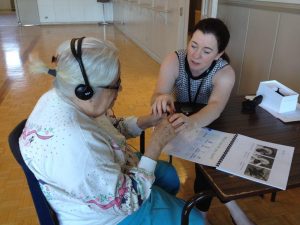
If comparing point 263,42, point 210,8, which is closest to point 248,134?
point 263,42

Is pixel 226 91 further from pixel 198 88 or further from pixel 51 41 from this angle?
pixel 51 41

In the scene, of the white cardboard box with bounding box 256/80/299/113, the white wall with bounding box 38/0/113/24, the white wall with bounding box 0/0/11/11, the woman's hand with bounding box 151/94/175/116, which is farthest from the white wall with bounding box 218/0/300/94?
the white wall with bounding box 0/0/11/11

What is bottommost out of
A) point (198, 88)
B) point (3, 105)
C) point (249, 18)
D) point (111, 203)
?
point (3, 105)

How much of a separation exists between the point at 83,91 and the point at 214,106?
25.8 inches

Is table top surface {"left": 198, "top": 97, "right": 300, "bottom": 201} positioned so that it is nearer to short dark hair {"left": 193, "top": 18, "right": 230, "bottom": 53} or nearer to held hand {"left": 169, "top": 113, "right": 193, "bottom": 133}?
held hand {"left": 169, "top": 113, "right": 193, "bottom": 133}

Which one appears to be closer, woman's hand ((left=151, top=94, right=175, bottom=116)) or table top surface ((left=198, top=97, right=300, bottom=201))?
table top surface ((left=198, top=97, right=300, bottom=201))

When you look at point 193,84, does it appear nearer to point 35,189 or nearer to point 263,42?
point 35,189

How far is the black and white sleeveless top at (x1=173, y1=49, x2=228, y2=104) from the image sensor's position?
144 centimetres

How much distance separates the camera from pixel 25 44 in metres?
6.48

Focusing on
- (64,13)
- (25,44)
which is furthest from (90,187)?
(64,13)

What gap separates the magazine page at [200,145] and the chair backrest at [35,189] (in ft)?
1.42

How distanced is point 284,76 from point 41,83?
320cm

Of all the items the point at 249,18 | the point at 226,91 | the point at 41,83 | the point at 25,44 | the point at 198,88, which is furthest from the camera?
the point at 25,44

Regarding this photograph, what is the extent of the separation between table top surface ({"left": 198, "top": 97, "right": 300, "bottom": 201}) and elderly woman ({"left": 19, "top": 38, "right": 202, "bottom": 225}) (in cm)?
23
